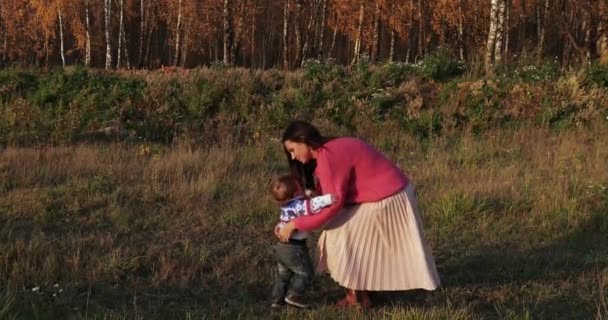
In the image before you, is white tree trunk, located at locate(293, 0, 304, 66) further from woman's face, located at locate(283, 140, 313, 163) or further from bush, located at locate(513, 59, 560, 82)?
woman's face, located at locate(283, 140, 313, 163)

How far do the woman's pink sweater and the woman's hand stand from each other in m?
0.04

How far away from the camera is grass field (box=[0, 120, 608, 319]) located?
15.0 ft

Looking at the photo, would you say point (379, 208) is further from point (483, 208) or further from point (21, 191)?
point (21, 191)

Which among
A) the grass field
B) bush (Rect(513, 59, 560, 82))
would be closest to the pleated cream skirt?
the grass field

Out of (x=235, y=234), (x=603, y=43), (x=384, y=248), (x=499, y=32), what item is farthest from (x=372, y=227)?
(x=603, y=43)

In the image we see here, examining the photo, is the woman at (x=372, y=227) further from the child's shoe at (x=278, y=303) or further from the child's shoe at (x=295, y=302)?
the child's shoe at (x=278, y=303)

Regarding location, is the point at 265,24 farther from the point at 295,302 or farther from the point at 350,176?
the point at 295,302

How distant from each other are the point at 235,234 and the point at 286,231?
1.97 m

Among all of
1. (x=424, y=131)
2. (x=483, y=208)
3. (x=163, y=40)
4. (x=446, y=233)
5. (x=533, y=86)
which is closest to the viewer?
(x=446, y=233)

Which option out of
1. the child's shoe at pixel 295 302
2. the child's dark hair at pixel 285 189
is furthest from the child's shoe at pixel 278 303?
the child's dark hair at pixel 285 189

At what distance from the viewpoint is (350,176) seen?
4383 millimetres

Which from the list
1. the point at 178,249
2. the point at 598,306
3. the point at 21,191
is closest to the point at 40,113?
the point at 21,191

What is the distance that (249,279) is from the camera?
5160mm

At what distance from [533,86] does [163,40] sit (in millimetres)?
36098
